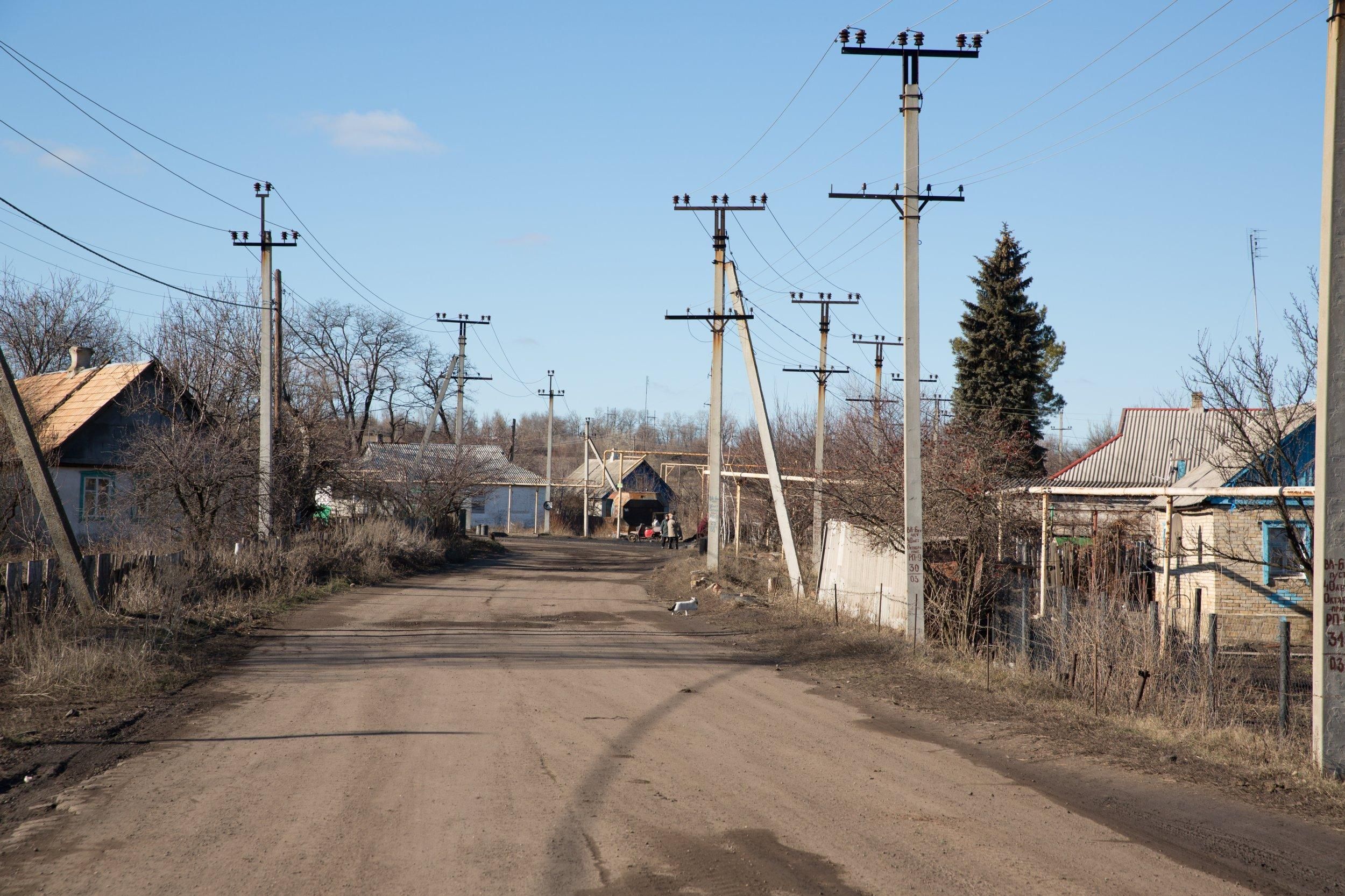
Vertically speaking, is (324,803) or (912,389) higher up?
(912,389)

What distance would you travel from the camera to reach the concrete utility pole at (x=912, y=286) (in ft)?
47.0

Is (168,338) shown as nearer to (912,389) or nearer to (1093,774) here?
(912,389)

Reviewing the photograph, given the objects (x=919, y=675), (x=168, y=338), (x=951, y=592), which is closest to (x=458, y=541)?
(x=168, y=338)

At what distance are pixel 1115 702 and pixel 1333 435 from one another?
3.75m

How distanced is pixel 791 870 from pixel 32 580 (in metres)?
11.3

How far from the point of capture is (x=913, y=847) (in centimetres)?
573

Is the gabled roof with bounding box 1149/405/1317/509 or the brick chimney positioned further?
the brick chimney

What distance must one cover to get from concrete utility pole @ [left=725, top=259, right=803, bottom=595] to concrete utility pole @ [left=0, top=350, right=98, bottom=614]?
13.4 m

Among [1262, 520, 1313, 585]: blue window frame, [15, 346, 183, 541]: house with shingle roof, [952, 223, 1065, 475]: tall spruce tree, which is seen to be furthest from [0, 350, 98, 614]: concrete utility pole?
[952, 223, 1065, 475]: tall spruce tree

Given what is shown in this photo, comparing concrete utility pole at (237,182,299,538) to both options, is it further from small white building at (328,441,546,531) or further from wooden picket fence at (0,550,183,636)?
small white building at (328,441,546,531)

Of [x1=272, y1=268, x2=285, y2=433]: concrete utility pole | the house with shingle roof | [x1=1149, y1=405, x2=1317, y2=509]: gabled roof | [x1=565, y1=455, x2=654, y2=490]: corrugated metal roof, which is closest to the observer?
[x1=1149, y1=405, x2=1317, y2=509]: gabled roof

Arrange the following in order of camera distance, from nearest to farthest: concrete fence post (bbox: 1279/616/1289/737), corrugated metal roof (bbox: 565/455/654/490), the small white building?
concrete fence post (bbox: 1279/616/1289/737) < the small white building < corrugated metal roof (bbox: 565/455/654/490)

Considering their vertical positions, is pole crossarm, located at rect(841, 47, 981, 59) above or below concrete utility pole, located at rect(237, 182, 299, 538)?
above

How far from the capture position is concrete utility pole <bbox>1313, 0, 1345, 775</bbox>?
7355mm
